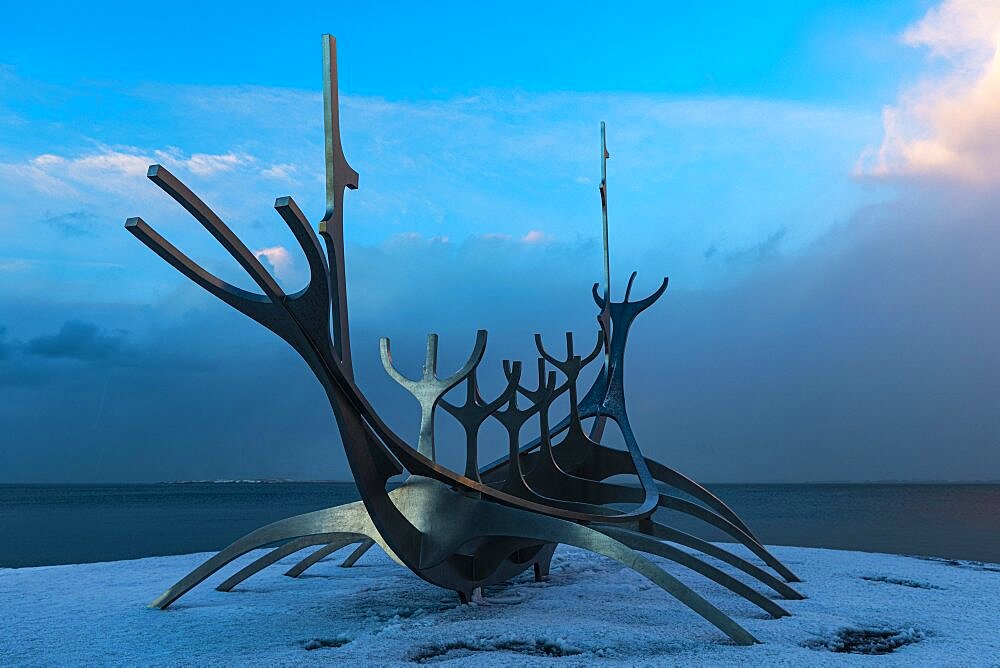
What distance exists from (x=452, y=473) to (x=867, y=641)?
4.19 meters

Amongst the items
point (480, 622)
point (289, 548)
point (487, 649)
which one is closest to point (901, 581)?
point (480, 622)

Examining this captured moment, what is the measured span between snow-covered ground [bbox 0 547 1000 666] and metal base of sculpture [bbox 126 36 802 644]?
38 cm

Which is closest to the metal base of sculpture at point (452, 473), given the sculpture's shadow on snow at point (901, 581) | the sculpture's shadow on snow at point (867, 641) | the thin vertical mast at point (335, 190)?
the thin vertical mast at point (335, 190)

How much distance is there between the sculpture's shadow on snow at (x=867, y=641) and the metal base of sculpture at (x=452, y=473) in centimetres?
71

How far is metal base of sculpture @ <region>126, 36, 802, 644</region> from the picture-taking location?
6.70 m

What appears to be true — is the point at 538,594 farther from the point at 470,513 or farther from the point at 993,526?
the point at 993,526

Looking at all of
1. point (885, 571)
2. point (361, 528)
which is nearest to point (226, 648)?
point (361, 528)

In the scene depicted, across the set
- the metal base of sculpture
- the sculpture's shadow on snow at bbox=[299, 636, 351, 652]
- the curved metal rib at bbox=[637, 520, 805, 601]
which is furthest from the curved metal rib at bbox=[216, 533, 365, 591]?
the curved metal rib at bbox=[637, 520, 805, 601]

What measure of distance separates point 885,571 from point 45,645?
1141 cm

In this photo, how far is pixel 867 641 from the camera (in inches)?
320

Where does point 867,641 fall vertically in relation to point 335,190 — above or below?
below

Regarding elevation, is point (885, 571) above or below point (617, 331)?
below

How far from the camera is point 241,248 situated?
21.0 feet

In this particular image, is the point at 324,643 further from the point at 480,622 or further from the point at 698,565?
the point at 698,565
